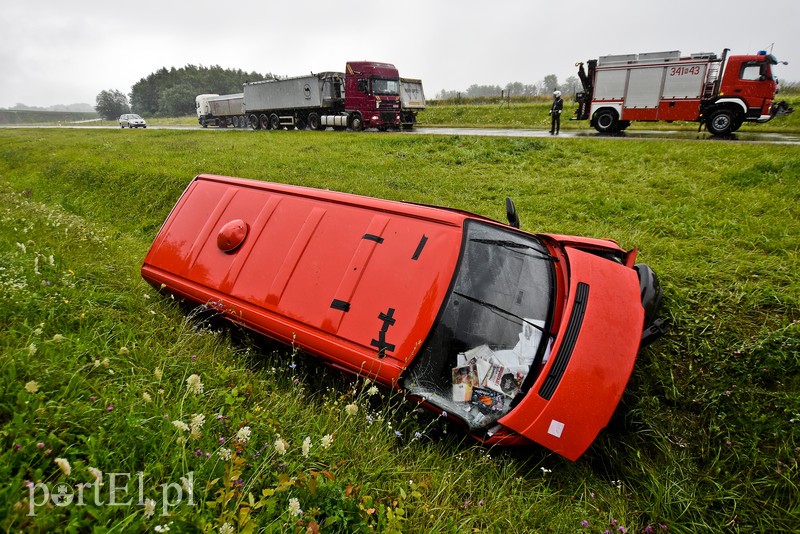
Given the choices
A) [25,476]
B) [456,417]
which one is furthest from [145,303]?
[456,417]

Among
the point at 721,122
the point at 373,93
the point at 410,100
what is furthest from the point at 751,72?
the point at 373,93

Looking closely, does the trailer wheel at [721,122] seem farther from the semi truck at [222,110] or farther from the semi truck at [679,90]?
the semi truck at [222,110]

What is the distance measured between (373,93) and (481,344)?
18.5 m

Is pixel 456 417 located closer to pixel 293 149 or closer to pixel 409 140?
pixel 409 140

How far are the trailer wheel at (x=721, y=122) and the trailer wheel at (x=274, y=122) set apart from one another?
21.3 metres

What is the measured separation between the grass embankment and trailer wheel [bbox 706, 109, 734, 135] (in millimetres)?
8121

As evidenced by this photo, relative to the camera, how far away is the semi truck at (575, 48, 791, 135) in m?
12.4

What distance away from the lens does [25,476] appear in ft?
5.12

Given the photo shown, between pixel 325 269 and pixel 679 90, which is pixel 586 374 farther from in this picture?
pixel 679 90

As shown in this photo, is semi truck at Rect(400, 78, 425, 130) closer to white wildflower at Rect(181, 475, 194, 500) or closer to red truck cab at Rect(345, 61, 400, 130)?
red truck cab at Rect(345, 61, 400, 130)

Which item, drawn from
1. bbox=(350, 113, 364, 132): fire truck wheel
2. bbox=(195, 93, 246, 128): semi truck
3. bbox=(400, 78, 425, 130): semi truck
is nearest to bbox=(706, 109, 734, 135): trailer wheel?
bbox=(400, 78, 425, 130): semi truck

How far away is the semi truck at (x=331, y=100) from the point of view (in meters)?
19.2

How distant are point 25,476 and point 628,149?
11.4m

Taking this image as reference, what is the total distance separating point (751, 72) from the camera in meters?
12.4
